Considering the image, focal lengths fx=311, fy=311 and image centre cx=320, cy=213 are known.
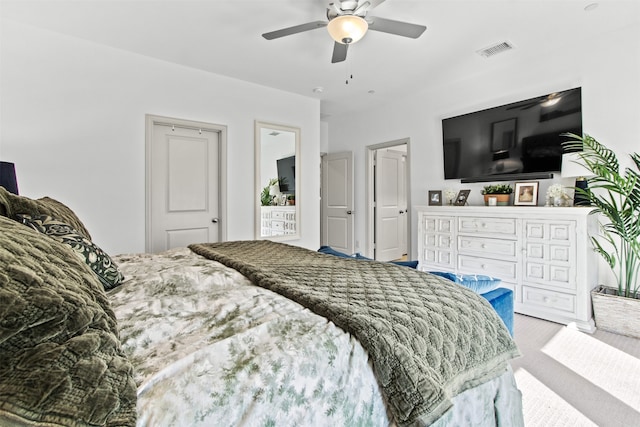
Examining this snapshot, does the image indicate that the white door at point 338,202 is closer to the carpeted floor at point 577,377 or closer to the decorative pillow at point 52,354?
the carpeted floor at point 577,377

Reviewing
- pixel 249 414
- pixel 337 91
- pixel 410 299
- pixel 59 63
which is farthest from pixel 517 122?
pixel 59 63

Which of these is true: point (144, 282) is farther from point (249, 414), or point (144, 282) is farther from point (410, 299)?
point (410, 299)

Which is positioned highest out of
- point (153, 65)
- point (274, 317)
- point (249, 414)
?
point (153, 65)

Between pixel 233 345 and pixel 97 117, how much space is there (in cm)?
337

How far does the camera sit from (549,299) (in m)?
2.99

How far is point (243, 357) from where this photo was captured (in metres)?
0.79

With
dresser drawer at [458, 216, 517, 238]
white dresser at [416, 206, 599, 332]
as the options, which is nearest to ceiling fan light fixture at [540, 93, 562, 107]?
white dresser at [416, 206, 599, 332]

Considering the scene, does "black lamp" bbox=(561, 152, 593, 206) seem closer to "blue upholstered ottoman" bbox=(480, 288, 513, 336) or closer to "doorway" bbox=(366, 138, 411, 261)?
"blue upholstered ottoman" bbox=(480, 288, 513, 336)

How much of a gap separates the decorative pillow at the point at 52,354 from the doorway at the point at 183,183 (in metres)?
3.13

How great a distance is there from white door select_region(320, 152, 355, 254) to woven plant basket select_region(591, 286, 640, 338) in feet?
11.3

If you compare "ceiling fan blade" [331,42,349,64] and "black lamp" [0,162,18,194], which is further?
"ceiling fan blade" [331,42,349,64]

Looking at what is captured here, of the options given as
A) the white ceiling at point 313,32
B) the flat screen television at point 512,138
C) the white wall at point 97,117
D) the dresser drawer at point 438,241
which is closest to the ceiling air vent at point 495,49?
the white ceiling at point 313,32

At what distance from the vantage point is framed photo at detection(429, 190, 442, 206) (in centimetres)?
427

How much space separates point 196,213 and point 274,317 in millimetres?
3213
